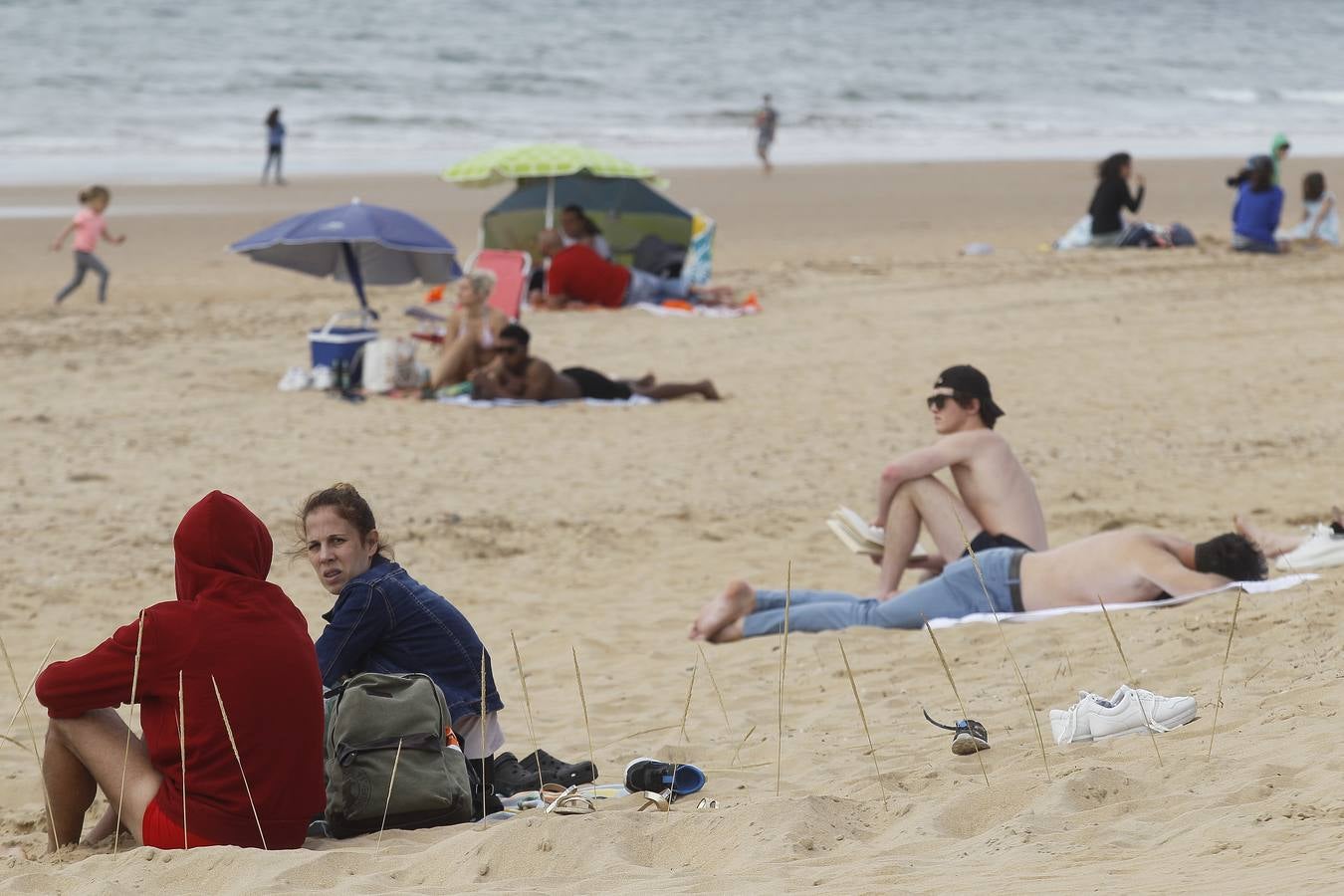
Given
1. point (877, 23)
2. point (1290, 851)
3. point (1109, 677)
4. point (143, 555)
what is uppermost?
point (877, 23)

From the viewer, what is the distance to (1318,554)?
19.6 ft

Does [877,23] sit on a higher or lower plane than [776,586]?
higher

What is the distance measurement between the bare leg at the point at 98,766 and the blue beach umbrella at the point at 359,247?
270 inches

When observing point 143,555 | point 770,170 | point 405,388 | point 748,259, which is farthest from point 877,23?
point 143,555

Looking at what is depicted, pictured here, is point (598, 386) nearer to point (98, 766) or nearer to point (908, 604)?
point (908, 604)

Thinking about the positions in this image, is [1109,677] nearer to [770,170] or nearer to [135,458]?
[135,458]

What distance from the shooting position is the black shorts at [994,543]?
19.5ft

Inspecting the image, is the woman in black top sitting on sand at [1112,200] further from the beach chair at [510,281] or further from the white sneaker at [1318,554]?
the white sneaker at [1318,554]

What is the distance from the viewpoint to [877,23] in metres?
56.6

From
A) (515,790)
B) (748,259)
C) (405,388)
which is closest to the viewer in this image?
(515,790)

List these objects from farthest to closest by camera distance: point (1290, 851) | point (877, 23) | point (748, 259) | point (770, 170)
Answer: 1. point (877, 23)
2. point (770, 170)
3. point (748, 259)
4. point (1290, 851)

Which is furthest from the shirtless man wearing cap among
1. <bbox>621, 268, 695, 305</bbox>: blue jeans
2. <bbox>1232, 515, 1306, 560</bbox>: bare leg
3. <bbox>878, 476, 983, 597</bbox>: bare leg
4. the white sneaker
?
<bbox>621, 268, 695, 305</bbox>: blue jeans

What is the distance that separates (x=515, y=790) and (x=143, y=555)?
3.43 m

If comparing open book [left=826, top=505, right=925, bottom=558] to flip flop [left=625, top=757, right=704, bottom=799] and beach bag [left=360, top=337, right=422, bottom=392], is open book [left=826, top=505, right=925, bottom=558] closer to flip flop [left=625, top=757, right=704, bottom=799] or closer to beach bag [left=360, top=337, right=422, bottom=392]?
flip flop [left=625, top=757, right=704, bottom=799]
